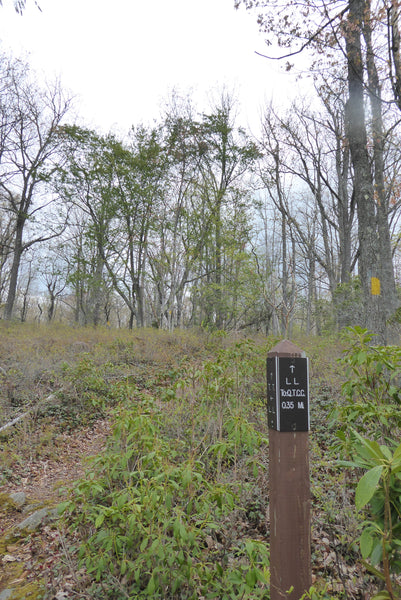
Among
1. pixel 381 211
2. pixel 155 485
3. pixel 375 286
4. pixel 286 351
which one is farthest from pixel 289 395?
pixel 381 211

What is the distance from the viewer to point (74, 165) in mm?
17562

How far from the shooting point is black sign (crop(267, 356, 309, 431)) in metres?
1.83

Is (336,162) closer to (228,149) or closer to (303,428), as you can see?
(228,149)

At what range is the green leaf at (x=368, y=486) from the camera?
1004mm

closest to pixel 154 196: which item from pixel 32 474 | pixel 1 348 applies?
pixel 1 348

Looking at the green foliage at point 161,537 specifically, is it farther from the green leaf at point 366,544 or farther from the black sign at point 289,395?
the green leaf at point 366,544

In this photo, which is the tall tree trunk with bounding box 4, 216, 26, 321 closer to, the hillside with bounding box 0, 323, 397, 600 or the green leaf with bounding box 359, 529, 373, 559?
the hillside with bounding box 0, 323, 397, 600

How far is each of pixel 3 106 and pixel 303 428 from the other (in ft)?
67.0

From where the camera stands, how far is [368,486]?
1.03 meters

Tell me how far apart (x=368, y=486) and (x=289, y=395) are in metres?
0.82

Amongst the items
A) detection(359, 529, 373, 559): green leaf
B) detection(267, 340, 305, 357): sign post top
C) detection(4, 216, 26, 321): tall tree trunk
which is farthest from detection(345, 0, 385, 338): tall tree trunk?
detection(4, 216, 26, 321): tall tree trunk

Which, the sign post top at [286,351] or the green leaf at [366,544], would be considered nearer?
the green leaf at [366,544]

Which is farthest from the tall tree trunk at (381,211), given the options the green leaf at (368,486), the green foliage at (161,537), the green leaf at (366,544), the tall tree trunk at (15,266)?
the tall tree trunk at (15,266)

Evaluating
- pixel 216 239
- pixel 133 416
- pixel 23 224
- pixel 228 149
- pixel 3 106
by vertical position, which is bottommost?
pixel 133 416
